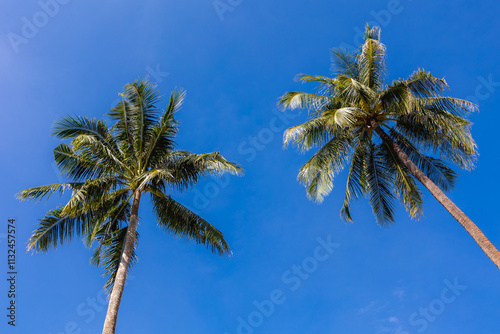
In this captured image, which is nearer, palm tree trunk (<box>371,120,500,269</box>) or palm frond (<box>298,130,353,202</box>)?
palm tree trunk (<box>371,120,500,269</box>)

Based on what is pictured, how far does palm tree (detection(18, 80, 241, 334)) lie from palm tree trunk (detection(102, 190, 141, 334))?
4cm

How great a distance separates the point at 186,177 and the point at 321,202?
5.11m

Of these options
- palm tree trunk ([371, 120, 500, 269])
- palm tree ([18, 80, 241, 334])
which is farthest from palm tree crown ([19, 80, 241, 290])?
palm tree trunk ([371, 120, 500, 269])

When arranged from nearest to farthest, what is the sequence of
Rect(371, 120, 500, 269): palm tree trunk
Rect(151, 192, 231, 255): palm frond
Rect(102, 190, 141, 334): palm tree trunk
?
Rect(102, 190, 141, 334): palm tree trunk
Rect(371, 120, 500, 269): palm tree trunk
Rect(151, 192, 231, 255): palm frond

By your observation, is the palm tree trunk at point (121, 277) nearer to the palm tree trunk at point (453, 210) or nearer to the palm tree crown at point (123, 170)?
the palm tree crown at point (123, 170)

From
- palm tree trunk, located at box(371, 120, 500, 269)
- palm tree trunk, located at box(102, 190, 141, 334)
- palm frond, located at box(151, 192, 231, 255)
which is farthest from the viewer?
palm frond, located at box(151, 192, 231, 255)

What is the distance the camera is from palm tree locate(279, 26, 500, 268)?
13031mm

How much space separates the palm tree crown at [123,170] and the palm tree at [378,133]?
376cm

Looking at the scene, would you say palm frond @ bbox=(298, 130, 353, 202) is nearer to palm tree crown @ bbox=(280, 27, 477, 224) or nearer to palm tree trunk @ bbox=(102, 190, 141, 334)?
palm tree crown @ bbox=(280, 27, 477, 224)

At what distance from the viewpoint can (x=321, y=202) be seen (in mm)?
14195

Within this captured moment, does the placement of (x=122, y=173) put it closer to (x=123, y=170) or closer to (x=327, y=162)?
(x=123, y=170)

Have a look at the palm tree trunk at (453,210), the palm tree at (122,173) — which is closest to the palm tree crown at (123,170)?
the palm tree at (122,173)

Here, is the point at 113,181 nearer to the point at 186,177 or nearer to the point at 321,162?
the point at 186,177

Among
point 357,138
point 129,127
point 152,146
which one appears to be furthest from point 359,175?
point 129,127
